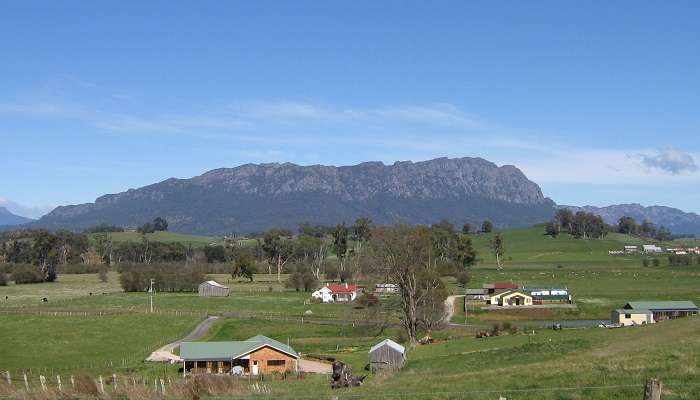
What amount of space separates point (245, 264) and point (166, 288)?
714 inches

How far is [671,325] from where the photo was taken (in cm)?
4494

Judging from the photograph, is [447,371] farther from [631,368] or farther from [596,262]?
[596,262]

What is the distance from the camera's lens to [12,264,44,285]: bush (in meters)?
153

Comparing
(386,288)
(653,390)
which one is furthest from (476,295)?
(653,390)

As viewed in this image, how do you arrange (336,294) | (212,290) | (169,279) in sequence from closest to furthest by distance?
1. (336,294)
2. (212,290)
3. (169,279)

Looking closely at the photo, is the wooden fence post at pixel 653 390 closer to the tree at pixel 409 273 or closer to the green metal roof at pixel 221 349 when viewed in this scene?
the green metal roof at pixel 221 349

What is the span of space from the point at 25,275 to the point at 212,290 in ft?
164

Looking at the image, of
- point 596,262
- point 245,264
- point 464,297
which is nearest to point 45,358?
point 464,297

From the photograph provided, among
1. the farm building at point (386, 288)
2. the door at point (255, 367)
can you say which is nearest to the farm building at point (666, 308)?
the farm building at point (386, 288)

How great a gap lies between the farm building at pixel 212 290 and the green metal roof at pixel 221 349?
236 ft

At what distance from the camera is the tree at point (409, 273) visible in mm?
69750

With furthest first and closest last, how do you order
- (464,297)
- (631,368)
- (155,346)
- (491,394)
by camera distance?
(464,297)
(155,346)
(631,368)
(491,394)

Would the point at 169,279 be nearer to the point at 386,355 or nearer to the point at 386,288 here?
the point at 386,288

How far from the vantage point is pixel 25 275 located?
15362 centimetres
